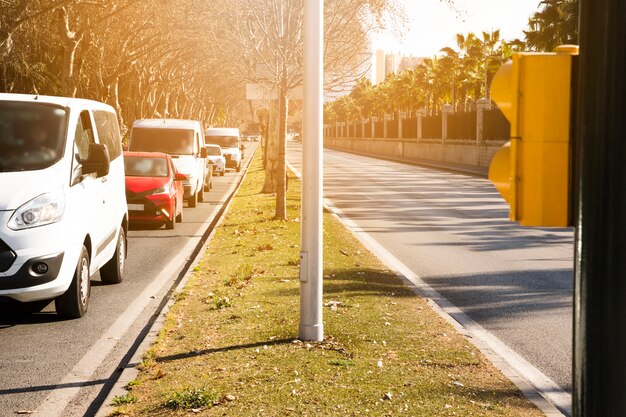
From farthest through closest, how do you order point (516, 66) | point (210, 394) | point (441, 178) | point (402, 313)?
1. point (441, 178)
2. point (402, 313)
3. point (210, 394)
4. point (516, 66)

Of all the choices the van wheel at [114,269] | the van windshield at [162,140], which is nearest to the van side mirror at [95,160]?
the van wheel at [114,269]

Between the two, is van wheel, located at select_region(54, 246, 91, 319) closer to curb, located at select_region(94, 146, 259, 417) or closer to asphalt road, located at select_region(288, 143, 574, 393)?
curb, located at select_region(94, 146, 259, 417)

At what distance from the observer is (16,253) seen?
8.45 m

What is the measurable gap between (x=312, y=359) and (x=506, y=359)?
156 cm

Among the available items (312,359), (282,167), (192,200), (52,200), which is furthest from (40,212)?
(192,200)

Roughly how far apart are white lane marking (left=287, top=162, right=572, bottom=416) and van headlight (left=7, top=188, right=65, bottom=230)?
3692 mm

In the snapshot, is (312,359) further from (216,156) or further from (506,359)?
(216,156)

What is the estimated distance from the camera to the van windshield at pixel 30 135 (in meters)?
9.16

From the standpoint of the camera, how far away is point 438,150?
66500 mm

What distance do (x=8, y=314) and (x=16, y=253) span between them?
1.36 metres

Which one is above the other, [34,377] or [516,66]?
[516,66]

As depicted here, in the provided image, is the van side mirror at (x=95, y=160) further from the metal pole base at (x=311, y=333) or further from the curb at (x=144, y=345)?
the metal pole base at (x=311, y=333)

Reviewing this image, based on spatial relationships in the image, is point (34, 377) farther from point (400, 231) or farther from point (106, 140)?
point (400, 231)

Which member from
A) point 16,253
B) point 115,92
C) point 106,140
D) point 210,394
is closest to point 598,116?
point 210,394
